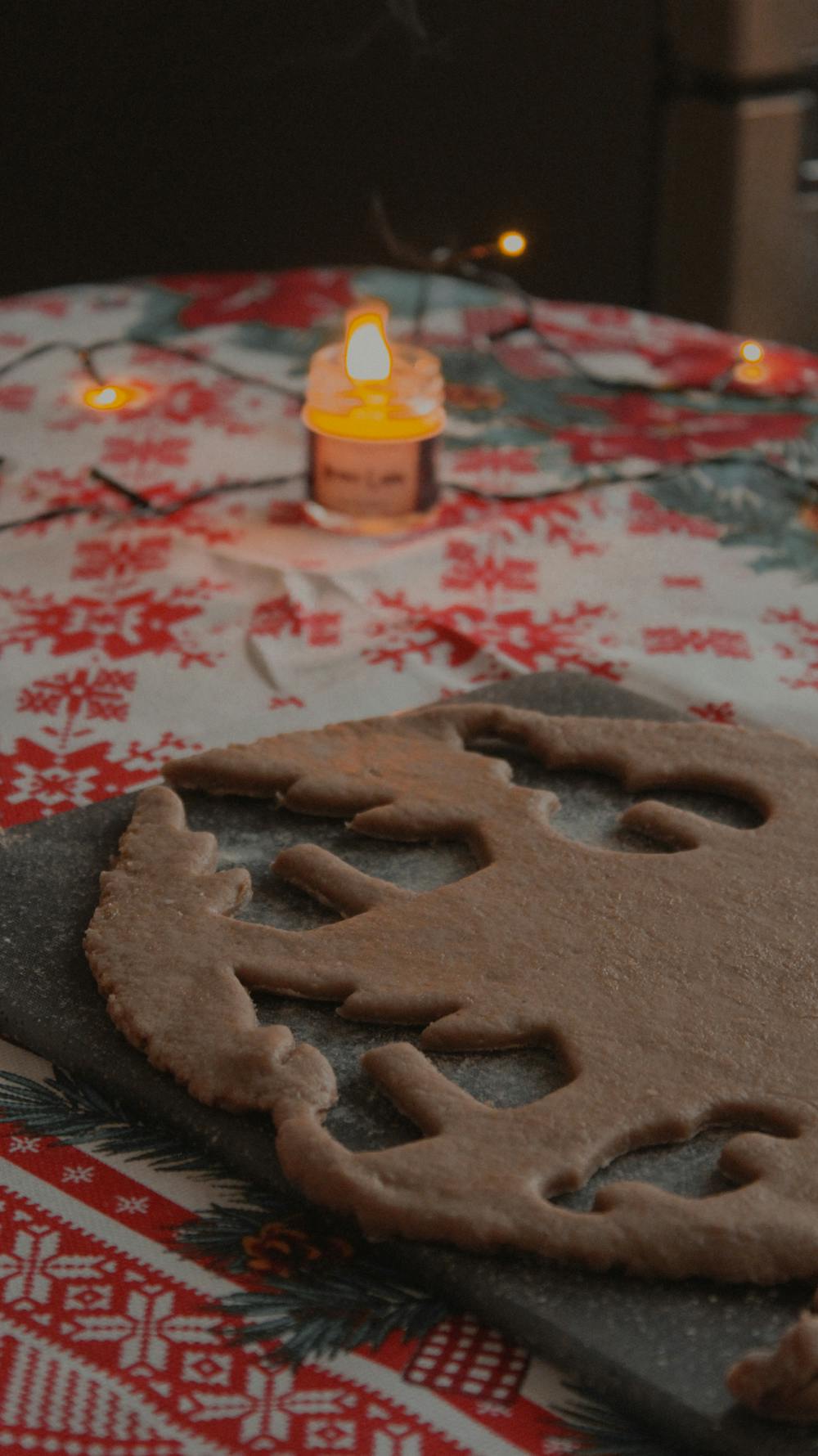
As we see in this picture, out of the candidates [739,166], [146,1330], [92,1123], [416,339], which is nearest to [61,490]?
[416,339]

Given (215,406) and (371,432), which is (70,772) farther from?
(215,406)

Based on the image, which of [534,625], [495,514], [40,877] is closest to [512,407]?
[495,514]

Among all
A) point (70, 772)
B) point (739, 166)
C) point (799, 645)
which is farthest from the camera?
point (739, 166)

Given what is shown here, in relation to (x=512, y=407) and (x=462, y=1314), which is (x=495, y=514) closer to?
(x=512, y=407)

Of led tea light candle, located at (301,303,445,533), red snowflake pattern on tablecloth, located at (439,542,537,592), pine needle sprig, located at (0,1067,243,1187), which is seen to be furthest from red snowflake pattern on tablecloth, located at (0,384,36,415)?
pine needle sprig, located at (0,1067,243,1187)

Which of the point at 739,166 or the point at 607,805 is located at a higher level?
the point at 739,166

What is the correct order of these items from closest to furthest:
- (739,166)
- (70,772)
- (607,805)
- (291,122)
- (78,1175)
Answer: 1. (78,1175)
2. (607,805)
3. (70,772)
4. (291,122)
5. (739,166)
